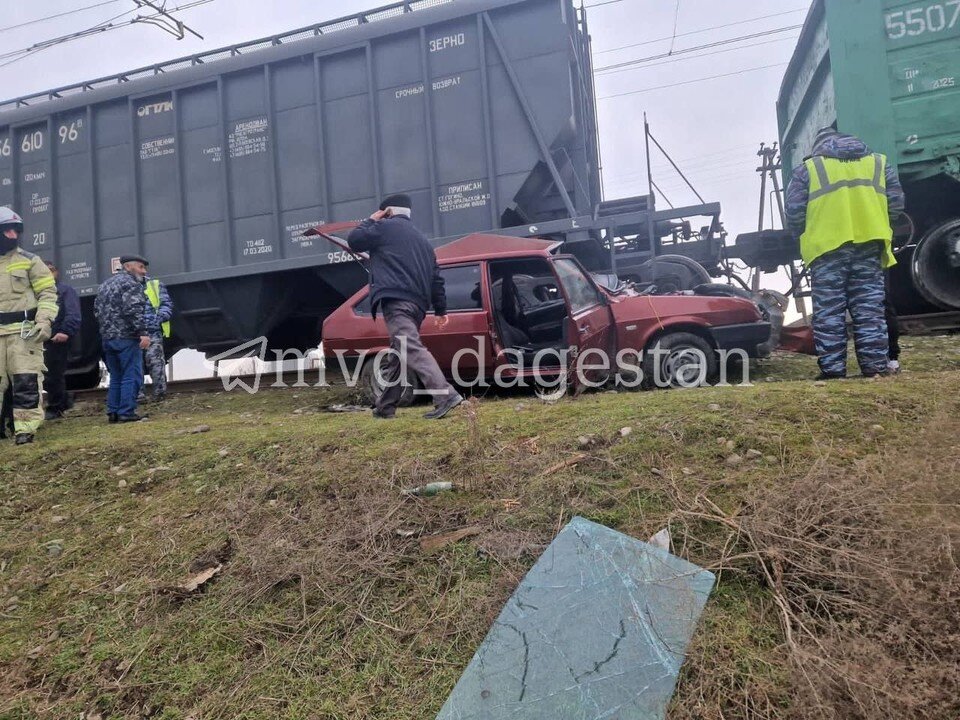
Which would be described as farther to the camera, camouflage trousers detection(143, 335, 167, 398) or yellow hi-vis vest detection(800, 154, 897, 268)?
camouflage trousers detection(143, 335, 167, 398)

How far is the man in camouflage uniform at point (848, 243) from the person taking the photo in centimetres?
445

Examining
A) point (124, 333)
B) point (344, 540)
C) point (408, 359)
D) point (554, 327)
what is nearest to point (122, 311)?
point (124, 333)

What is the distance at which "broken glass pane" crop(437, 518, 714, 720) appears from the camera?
174 centimetres

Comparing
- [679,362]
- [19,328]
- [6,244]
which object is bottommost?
[679,362]

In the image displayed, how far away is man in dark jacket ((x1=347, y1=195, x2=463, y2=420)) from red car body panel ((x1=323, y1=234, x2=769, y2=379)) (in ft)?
3.59

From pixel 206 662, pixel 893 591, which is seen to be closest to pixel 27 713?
pixel 206 662

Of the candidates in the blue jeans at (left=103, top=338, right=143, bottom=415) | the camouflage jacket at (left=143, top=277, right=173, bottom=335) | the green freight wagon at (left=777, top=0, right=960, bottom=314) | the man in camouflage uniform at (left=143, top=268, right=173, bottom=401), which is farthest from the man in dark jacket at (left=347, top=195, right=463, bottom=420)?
the green freight wagon at (left=777, top=0, right=960, bottom=314)

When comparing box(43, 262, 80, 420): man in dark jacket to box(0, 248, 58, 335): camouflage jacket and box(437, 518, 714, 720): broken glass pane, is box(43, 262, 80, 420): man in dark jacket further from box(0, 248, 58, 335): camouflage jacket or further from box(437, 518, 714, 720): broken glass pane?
box(437, 518, 714, 720): broken glass pane

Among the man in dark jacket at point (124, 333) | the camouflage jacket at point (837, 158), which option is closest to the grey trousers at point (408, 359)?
the man in dark jacket at point (124, 333)

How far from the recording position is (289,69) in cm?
773

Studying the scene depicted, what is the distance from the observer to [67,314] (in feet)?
19.5

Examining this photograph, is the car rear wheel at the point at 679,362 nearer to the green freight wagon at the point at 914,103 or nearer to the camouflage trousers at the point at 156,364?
the green freight wagon at the point at 914,103

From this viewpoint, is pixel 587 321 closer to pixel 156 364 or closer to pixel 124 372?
pixel 124 372

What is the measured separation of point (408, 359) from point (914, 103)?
18.8 ft
